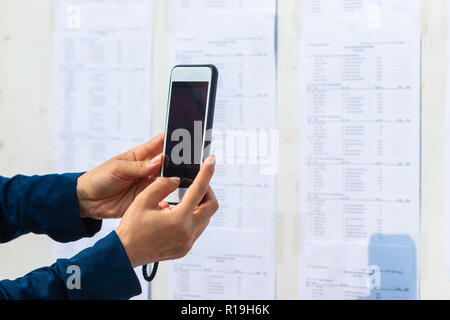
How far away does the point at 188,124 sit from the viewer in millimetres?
605

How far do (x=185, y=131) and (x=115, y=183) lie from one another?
0.45ft

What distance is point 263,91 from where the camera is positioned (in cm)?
76

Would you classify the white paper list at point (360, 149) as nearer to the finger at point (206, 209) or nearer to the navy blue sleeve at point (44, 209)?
the finger at point (206, 209)

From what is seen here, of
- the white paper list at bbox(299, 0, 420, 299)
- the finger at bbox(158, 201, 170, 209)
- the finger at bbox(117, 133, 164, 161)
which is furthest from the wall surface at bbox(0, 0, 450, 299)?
the finger at bbox(158, 201, 170, 209)

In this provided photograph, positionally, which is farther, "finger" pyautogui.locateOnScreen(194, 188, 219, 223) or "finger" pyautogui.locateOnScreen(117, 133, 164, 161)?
"finger" pyautogui.locateOnScreen(117, 133, 164, 161)

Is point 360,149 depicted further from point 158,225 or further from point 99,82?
point 99,82

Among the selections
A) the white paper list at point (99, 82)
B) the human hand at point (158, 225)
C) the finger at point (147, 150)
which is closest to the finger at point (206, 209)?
the human hand at point (158, 225)

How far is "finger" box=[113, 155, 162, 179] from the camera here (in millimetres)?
612

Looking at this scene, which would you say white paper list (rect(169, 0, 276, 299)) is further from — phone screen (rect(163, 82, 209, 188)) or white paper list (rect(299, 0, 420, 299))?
phone screen (rect(163, 82, 209, 188))

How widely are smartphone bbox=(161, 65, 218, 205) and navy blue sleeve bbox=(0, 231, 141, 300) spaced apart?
0.13 m

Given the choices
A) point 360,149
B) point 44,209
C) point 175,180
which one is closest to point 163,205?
point 175,180

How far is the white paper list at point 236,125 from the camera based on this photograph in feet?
2.50
